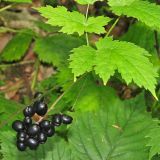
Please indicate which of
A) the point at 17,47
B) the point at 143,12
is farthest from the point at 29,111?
the point at 17,47

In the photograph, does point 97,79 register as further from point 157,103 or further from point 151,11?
point 151,11

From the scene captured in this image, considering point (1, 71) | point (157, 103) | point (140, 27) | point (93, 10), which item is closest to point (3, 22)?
point (1, 71)

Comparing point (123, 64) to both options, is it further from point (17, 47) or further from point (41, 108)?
point (17, 47)

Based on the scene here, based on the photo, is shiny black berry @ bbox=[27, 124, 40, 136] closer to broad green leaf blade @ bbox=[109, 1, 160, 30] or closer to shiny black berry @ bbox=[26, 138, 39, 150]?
shiny black berry @ bbox=[26, 138, 39, 150]

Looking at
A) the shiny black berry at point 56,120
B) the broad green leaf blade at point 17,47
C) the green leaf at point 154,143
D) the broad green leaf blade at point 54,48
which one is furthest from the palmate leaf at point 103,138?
the broad green leaf blade at point 17,47

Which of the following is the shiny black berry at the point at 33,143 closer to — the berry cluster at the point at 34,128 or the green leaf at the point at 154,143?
the berry cluster at the point at 34,128
